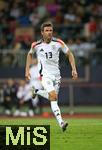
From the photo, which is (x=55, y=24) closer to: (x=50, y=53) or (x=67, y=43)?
(x=67, y=43)

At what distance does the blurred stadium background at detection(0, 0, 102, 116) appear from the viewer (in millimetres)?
27266

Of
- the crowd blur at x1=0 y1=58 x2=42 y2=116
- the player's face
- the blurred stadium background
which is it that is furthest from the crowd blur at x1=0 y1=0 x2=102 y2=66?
the player's face

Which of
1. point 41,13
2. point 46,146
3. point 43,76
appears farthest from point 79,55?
point 46,146

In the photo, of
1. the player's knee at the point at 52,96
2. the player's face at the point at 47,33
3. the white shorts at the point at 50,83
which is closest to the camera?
the player's knee at the point at 52,96

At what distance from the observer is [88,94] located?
28094 mm

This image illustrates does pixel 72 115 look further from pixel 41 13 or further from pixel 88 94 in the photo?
pixel 41 13

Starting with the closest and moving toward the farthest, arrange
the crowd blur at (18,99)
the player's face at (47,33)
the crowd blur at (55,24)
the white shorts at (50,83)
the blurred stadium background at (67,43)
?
the player's face at (47,33), the white shorts at (50,83), the crowd blur at (18,99), the blurred stadium background at (67,43), the crowd blur at (55,24)

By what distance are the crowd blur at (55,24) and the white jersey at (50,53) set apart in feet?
34.5

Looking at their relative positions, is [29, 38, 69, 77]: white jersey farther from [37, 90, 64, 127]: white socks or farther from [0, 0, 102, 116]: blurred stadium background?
[0, 0, 102, 116]: blurred stadium background

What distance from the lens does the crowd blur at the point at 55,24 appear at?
90.6 feet

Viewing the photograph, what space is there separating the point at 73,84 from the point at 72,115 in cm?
157

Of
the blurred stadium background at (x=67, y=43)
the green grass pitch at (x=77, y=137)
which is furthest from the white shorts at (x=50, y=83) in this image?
the blurred stadium background at (x=67, y=43)

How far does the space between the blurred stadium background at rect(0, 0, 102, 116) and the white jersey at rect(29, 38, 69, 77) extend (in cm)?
1035

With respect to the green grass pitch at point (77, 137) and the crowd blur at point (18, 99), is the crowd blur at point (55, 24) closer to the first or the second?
the crowd blur at point (18, 99)
